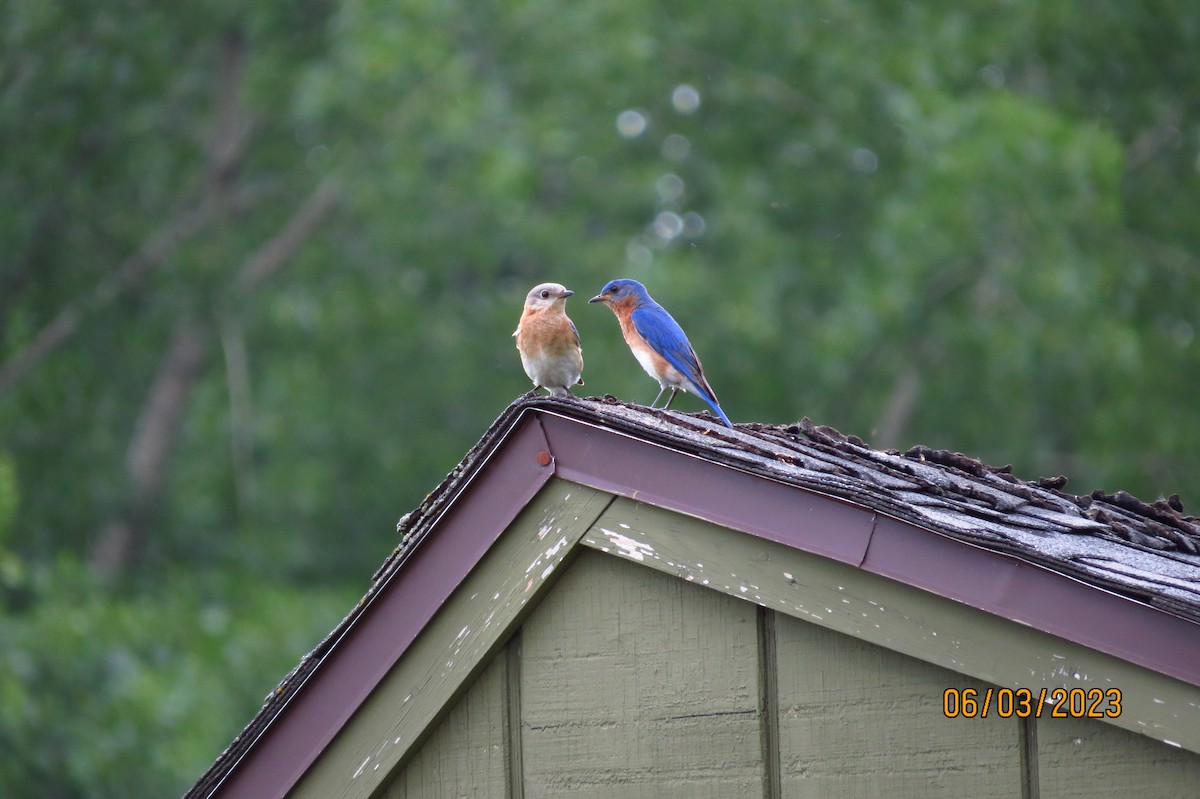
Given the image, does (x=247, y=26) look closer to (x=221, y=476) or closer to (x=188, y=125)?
(x=188, y=125)

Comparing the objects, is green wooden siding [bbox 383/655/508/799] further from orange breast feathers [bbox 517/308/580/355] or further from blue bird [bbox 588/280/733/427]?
blue bird [bbox 588/280/733/427]

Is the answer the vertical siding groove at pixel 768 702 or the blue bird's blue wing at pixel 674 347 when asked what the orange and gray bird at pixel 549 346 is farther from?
the vertical siding groove at pixel 768 702

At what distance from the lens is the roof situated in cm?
289

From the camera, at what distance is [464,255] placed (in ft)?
67.2

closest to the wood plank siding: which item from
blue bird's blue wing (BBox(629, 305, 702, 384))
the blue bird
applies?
the blue bird

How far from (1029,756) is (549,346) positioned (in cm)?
319

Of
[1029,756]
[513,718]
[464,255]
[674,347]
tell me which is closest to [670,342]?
[674,347]

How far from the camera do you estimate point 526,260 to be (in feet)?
75.6

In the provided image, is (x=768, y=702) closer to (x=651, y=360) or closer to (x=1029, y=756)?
(x=1029, y=756)

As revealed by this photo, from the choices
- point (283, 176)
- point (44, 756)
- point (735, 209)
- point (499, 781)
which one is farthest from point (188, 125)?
point (499, 781)

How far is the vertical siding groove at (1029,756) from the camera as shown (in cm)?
304

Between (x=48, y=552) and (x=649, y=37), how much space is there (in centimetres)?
926

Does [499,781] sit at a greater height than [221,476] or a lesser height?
lesser

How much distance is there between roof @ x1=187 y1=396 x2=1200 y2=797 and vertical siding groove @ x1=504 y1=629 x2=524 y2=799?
21cm
